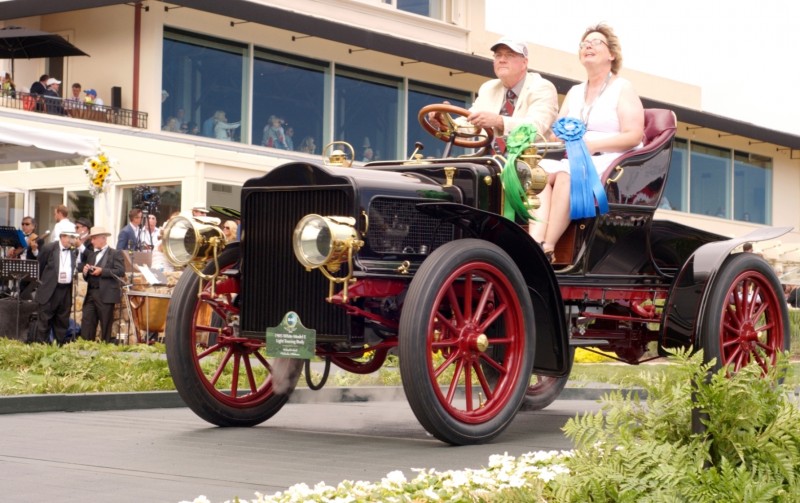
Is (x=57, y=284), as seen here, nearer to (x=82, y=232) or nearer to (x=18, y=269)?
(x=18, y=269)

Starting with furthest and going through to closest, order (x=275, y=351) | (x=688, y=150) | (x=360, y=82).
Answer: (x=688, y=150) < (x=360, y=82) < (x=275, y=351)

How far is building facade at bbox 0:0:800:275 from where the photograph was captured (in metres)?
20.7

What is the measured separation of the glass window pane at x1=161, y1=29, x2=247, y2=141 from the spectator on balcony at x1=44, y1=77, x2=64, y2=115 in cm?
216

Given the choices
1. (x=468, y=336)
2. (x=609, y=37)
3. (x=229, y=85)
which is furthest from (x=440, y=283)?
(x=229, y=85)

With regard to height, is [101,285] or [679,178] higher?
[679,178]

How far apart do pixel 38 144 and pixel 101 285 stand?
2.10 meters

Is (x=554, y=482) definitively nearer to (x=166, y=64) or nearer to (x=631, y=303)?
(x=631, y=303)

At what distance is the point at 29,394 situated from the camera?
8.33 metres

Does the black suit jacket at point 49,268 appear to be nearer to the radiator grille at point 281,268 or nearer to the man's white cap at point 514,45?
the man's white cap at point 514,45

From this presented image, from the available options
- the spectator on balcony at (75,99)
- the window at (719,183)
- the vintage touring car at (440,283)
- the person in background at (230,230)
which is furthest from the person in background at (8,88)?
the window at (719,183)

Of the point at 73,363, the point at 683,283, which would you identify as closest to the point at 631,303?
the point at 683,283

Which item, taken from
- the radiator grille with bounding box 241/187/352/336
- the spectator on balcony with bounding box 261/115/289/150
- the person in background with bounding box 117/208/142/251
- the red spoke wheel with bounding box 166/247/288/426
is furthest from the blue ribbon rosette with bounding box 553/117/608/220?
the spectator on balcony with bounding box 261/115/289/150

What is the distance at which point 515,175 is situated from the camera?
6.95 metres

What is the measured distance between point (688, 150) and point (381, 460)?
34.6 meters
